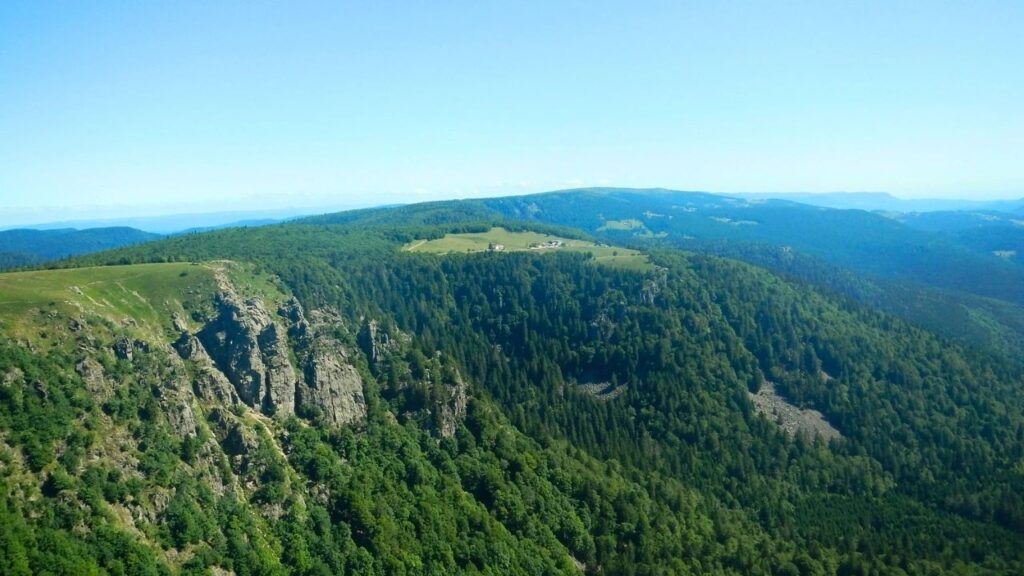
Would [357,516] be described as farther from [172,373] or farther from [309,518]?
[172,373]

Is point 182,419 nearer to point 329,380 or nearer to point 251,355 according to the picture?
point 251,355

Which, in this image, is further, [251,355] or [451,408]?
[451,408]

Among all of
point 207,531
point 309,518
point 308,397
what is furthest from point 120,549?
point 308,397

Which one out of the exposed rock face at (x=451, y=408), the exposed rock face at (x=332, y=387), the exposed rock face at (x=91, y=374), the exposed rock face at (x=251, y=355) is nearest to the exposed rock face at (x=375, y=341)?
the exposed rock face at (x=332, y=387)

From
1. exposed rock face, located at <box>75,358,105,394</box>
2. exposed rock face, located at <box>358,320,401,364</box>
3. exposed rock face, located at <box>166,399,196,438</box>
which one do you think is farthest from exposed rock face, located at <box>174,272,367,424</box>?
exposed rock face, located at <box>75,358,105,394</box>

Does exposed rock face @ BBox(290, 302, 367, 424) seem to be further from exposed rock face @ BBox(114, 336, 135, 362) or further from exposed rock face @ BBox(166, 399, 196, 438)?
exposed rock face @ BBox(114, 336, 135, 362)

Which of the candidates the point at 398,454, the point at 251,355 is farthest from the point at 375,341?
the point at 251,355

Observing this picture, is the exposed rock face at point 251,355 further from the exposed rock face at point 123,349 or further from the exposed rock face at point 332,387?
the exposed rock face at point 123,349
